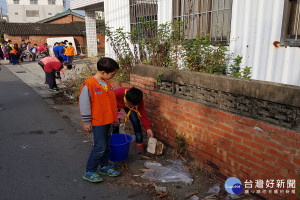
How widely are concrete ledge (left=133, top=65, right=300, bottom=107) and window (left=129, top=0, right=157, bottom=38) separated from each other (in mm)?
3783

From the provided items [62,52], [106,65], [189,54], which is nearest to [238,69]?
[189,54]

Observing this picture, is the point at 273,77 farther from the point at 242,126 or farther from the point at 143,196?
the point at 143,196

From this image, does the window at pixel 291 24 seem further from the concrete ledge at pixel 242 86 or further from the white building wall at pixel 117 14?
the white building wall at pixel 117 14

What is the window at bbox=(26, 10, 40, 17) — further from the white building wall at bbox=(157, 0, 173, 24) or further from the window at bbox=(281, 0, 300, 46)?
the window at bbox=(281, 0, 300, 46)

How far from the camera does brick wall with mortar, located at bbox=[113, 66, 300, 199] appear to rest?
2.46 metres

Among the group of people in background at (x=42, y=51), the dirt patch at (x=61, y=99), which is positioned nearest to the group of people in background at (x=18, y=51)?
the group of people in background at (x=42, y=51)

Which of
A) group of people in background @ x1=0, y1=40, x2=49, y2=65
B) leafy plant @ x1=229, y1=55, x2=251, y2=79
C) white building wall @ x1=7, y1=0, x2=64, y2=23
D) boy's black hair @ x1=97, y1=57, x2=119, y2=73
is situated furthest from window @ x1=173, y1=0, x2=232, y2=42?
white building wall @ x1=7, y1=0, x2=64, y2=23

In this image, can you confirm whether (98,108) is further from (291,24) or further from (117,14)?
(117,14)

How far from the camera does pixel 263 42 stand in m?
4.20

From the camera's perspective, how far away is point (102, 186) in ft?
10.7

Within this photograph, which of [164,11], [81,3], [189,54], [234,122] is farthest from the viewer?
[81,3]

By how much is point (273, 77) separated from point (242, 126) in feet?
5.78

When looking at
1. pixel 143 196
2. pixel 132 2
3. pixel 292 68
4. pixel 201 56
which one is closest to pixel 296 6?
pixel 292 68

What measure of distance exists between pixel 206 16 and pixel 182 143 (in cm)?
295
